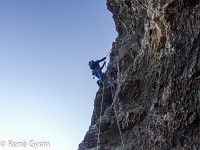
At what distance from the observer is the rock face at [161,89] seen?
706cm

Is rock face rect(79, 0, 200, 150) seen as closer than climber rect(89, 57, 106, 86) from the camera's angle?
Yes

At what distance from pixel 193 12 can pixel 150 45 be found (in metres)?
2.83

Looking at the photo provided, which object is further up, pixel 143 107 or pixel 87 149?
pixel 143 107

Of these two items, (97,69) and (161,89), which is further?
(97,69)

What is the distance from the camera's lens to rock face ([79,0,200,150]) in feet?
23.2

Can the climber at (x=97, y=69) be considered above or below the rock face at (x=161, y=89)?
above

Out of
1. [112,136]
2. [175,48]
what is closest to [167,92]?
[175,48]

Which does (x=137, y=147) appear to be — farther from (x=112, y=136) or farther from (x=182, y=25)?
(x=182, y=25)

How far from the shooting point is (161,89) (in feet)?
28.7

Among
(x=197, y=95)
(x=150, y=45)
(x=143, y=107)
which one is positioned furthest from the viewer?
(x=150, y=45)

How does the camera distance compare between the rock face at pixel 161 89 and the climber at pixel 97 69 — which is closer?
the rock face at pixel 161 89

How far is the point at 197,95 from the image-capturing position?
6.83 metres

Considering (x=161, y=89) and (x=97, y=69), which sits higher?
(x=97, y=69)

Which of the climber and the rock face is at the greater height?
the climber
